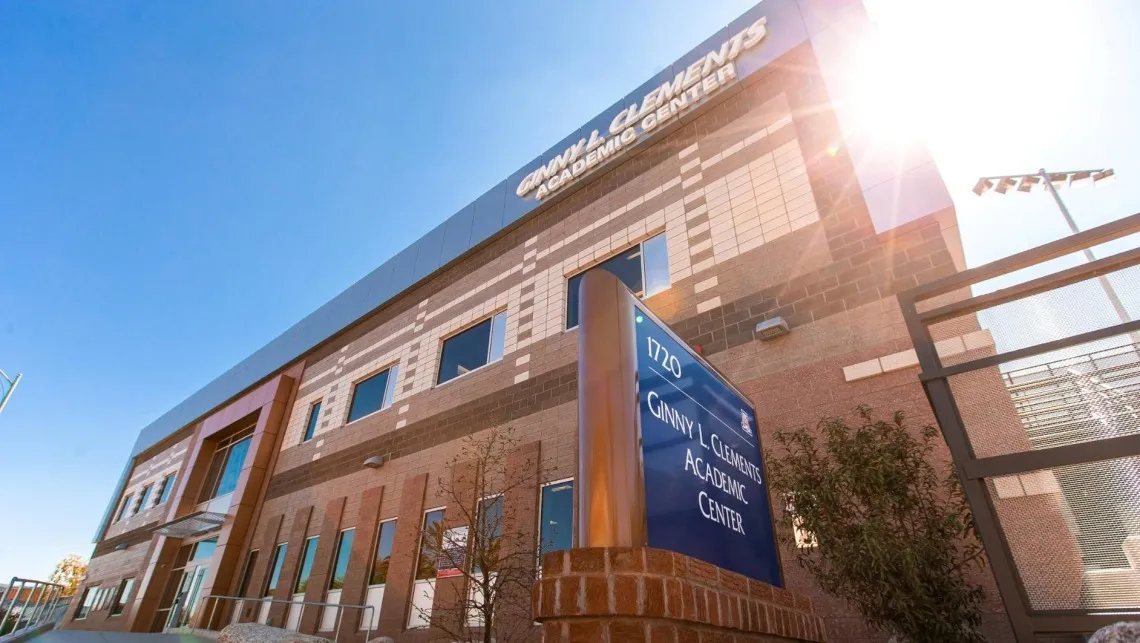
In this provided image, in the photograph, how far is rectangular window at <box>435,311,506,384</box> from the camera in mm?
13838

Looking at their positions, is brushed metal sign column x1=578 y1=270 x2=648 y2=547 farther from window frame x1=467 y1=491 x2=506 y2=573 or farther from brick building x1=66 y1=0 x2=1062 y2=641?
window frame x1=467 y1=491 x2=506 y2=573

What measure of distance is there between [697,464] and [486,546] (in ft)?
26.2

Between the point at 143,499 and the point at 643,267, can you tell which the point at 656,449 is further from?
the point at 143,499

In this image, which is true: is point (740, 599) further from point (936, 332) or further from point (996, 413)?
point (936, 332)

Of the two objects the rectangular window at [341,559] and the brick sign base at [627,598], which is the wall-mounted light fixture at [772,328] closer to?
the brick sign base at [627,598]

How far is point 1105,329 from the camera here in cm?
289

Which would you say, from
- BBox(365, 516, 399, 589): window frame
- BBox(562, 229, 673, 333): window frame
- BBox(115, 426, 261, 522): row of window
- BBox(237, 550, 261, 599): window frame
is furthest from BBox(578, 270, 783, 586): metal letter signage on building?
BBox(115, 426, 261, 522): row of window

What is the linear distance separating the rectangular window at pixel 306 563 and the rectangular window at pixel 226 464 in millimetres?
7998

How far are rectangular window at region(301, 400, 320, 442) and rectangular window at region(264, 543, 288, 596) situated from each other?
346 cm

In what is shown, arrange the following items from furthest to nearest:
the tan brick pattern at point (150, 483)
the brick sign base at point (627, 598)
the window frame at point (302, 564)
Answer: the tan brick pattern at point (150, 483), the window frame at point (302, 564), the brick sign base at point (627, 598)

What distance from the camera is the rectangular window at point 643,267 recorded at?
11363 millimetres

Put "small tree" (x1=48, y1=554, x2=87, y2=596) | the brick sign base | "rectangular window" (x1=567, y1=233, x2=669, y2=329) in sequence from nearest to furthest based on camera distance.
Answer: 1. the brick sign base
2. "rectangular window" (x1=567, y1=233, x2=669, y2=329)
3. "small tree" (x1=48, y1=554, x2=87, y2=596)

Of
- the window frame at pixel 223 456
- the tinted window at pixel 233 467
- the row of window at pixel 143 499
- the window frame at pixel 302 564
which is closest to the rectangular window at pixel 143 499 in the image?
the row of window at pixel 143 499

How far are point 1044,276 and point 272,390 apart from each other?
2194 cm
